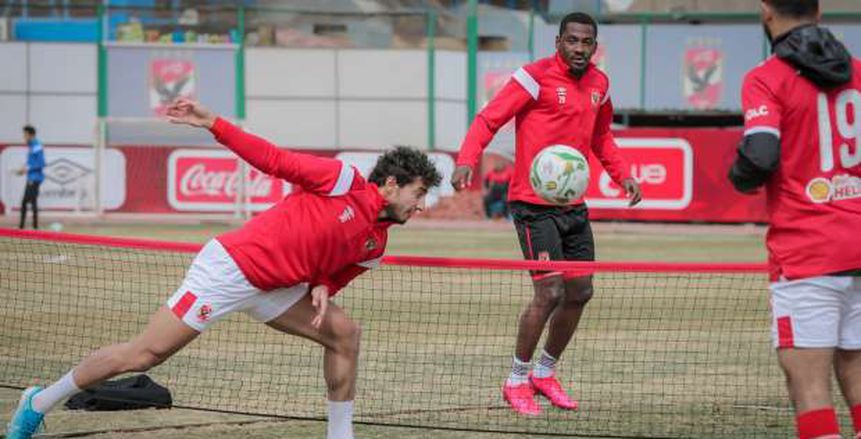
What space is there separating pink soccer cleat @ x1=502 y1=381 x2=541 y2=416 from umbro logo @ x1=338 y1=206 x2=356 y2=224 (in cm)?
247

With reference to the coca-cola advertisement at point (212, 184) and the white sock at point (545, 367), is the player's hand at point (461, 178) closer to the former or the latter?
the white sock at point (545, 367)

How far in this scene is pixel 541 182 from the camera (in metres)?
9.05

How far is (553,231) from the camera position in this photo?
369 inches

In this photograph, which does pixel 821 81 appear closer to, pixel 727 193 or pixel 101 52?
pixel 727 193

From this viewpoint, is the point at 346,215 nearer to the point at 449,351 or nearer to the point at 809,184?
the point at 809,184

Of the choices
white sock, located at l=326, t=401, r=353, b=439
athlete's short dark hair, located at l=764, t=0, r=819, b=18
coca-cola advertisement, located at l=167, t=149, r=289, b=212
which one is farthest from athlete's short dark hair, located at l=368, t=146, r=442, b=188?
coca-cola advertisement, located at l=167, t=149, r=289, b=212

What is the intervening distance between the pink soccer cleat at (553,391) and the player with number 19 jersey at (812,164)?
3.43 m

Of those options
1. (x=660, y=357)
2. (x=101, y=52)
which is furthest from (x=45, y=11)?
(x=660, y=357)

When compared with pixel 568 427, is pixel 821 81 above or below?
above

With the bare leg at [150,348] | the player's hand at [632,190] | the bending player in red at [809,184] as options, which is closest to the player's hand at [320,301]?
the bare leg at [150,348]

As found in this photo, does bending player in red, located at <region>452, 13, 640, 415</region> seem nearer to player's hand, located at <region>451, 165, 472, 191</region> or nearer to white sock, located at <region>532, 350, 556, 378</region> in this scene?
white sock, located at <region>532, 350, 556, 378</region>

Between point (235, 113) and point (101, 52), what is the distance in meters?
3.85

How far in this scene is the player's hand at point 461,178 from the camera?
8812 mm

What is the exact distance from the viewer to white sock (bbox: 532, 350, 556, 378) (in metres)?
9.48
